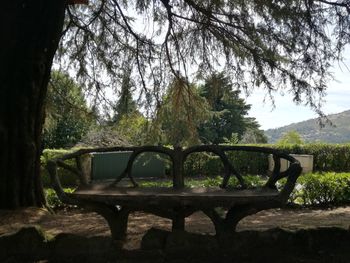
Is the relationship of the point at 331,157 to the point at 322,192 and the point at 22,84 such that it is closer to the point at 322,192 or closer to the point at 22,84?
the point at 322,192

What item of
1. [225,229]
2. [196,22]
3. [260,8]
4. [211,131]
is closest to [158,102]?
[196,22]

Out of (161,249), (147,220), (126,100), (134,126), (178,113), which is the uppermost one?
(126,100)

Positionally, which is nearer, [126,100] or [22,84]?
[22,84]

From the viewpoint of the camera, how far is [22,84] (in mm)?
6566

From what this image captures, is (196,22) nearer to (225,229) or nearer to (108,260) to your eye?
(225,229)

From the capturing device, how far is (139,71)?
32.6 ft

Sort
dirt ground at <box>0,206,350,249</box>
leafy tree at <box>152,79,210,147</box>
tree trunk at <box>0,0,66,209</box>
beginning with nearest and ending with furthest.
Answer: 1. dirt ground at <box>0,206,350,249</box>
2. tree trunk at <box>0,0,66,209</box>
3. leafy tree at <box>152,79,210,147</box>

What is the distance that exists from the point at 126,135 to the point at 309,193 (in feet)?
12.9

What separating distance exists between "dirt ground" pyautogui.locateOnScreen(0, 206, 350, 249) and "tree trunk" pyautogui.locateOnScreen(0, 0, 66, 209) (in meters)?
0.39

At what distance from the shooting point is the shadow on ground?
145 inches

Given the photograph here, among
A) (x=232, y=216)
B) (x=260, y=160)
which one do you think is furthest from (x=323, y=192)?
(x=260, y=160)

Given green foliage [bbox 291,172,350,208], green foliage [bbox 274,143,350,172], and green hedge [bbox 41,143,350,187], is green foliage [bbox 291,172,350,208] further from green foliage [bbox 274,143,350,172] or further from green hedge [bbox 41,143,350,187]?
green foliage [bbox 274,143,350,172]

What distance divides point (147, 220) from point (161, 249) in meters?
4.04

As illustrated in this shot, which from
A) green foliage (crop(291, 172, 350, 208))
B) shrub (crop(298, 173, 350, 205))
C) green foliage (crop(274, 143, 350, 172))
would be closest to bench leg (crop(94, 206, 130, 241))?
green foliage (crop(291, 172, 350, 208))
